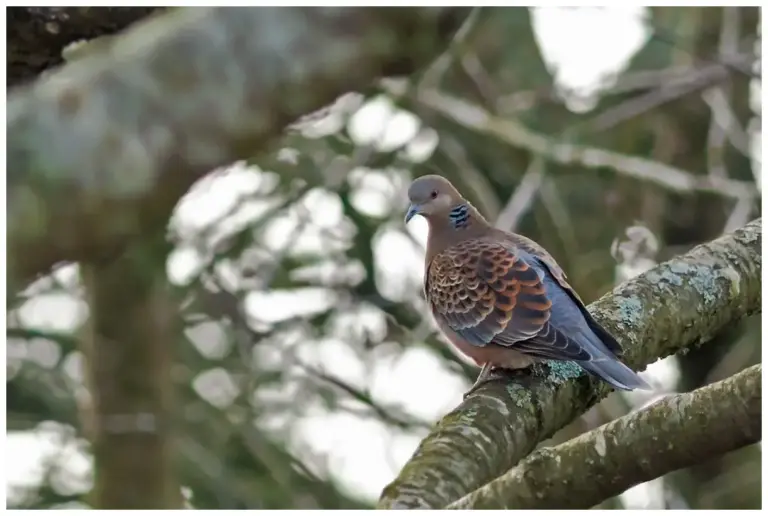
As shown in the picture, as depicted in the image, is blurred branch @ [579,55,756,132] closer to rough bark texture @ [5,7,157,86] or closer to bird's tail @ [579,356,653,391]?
bird's tail @ [579,356,653,391]

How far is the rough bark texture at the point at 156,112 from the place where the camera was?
156 centimetres

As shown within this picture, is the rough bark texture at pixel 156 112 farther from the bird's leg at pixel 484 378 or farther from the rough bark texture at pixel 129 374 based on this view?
the rough bark texture at pixel 129 374

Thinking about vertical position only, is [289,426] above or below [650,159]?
below

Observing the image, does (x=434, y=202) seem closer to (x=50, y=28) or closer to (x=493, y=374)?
(x=493, y=374)

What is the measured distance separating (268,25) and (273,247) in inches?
81.0

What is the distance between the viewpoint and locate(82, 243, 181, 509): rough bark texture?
3.11 metres

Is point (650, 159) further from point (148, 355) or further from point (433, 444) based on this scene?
point (433, 444)

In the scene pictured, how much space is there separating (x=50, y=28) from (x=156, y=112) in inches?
37.3

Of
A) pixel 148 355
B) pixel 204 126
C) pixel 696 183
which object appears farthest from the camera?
pixel 696 183

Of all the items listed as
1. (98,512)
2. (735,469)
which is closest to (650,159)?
(735,469)

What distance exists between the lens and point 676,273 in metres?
2.50

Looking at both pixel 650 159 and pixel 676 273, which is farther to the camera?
pixel 650 159

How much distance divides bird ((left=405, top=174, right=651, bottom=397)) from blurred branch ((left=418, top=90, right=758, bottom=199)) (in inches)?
26.6

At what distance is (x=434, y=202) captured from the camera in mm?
2814
